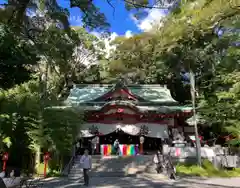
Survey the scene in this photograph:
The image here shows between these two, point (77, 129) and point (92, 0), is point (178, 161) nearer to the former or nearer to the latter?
point (77, 129)

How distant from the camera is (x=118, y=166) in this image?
16922 millimetres

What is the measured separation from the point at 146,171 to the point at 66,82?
1818 centimetres

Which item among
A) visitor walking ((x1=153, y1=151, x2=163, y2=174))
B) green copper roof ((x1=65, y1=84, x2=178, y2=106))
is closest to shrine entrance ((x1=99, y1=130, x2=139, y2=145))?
green copper roof ((x1=65, y1=84, x2=178, y2=106))

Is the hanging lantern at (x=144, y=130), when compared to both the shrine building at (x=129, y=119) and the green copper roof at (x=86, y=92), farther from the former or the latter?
the green copper roof at (x=86, y=92)

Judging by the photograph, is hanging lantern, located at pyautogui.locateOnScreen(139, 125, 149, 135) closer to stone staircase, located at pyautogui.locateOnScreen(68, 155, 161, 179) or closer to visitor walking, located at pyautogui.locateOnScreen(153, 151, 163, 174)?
stone staircase, located at pyautogui.locateOnScreen(68, 155, 161, 179)

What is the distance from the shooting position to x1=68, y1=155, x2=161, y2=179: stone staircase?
15.4 meters

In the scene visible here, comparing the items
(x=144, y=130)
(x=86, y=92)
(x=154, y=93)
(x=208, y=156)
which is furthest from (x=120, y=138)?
(x=208, y=156)

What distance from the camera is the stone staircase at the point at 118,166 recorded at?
50.6 ft

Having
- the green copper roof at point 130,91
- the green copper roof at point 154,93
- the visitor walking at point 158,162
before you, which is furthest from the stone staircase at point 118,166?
the green copper roof at point 154,93

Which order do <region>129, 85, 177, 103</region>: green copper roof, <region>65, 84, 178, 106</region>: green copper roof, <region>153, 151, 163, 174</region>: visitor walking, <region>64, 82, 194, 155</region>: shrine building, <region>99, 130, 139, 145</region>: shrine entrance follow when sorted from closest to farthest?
<region>153, 151, 163, 174</region>: visitor walking
<region>64, 82, 194, 155</region>: shrine building
<region>99, 130, 139, 145</region>: shrine entrance
<region>65, 84, 178, 106</region>: green copper roof
<region>129, 85, 177, 103</region>: green copper roof

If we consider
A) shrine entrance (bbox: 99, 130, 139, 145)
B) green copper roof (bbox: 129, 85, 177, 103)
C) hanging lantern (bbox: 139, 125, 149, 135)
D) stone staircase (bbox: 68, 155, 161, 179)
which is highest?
green copper roof (bbox: 129, 85, 177, 103)

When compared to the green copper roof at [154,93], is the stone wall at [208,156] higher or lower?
lower

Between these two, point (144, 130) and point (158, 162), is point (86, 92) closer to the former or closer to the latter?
point (144, 130)

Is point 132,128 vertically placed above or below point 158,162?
above
